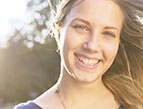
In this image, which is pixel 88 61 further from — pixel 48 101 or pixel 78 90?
pixel 48 101

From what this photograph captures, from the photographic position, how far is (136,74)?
11.0ft

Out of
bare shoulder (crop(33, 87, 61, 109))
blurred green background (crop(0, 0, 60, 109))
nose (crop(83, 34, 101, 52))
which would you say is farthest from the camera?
blurred green background (crop(0, 0, 60, 109))

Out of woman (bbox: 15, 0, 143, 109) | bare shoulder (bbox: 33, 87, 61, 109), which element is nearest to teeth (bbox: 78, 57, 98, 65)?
woman (bbox: 15, 0, 143, 109)

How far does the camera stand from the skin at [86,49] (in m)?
2.86

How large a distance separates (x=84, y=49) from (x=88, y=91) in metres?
0.37

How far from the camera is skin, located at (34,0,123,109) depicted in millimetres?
2861

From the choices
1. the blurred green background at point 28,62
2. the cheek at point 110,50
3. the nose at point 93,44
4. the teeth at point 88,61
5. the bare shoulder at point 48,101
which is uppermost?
the nose at point 93,44

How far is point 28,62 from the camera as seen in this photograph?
12531 millimetres

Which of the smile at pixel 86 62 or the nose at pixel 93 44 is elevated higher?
the nose at pixel 93 44

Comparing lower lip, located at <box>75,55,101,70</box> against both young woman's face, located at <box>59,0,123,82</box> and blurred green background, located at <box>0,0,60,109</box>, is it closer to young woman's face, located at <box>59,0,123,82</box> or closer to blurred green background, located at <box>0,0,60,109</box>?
young woman's face, located at <box>59,0,123,82</box>

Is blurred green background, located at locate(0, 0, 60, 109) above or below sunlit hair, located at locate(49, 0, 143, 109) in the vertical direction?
below

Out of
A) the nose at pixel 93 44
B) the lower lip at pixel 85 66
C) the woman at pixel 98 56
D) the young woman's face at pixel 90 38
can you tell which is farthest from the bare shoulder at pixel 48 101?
the nose at pixel 93 44

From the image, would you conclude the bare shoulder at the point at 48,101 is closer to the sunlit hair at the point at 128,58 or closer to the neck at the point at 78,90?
the neck at the point at 78,90

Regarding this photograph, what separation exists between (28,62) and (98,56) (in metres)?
9.71
